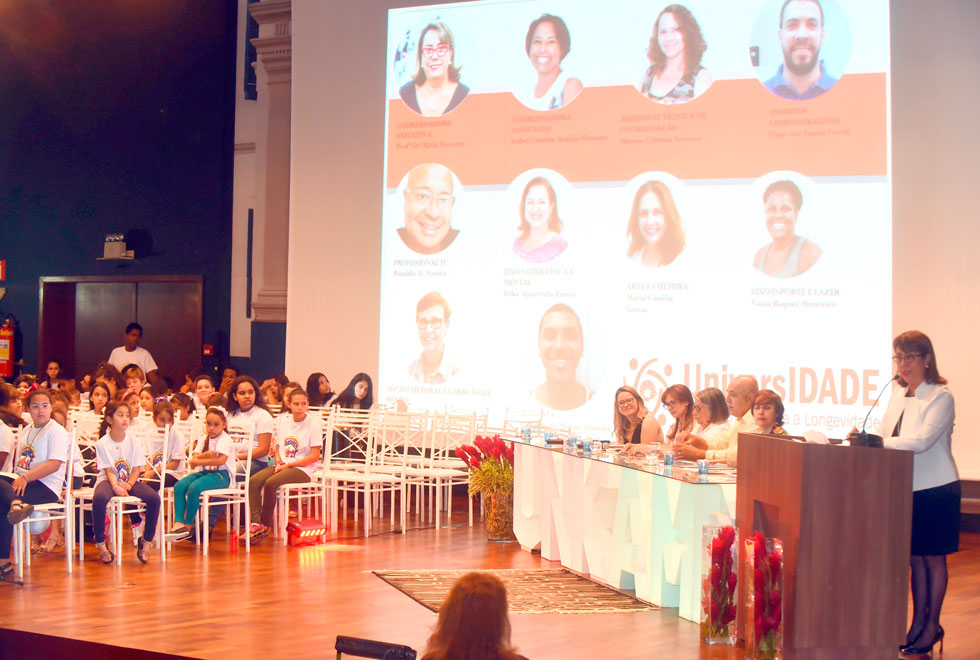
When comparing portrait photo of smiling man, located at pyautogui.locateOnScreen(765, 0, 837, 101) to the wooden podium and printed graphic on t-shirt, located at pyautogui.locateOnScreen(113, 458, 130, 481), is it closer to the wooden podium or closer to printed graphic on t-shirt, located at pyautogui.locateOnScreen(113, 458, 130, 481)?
the wooden podium

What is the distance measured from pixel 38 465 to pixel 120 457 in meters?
0.51

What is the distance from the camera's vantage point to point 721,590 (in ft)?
15.2

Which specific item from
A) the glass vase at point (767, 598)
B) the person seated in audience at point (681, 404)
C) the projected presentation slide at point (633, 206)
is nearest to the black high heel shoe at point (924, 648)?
the glass vase at point (767, 598)

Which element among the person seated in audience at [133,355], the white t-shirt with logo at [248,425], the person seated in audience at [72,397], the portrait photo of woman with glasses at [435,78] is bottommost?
the white t-shirt with logo at [248,425]

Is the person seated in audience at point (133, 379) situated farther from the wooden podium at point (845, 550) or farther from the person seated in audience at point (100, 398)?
the wooden podium at point (845, 550)

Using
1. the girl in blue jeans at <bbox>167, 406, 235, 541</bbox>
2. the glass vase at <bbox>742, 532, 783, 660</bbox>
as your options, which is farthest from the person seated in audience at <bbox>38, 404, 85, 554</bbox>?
the glass vase at <bbox>742, 532, 783, 660</bbox>

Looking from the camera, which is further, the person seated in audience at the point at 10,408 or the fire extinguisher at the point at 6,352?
the fire extinguisher at the point at 6,352

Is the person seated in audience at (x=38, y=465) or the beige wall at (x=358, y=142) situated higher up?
the beige wall at (x=358, y=142)

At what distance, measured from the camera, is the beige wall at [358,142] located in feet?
26.9

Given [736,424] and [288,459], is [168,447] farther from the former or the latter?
[736,424]

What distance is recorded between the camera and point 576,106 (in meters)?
9.12

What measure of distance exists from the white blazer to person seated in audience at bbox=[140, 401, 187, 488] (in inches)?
178

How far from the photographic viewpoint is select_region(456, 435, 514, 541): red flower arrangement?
24.1 ft

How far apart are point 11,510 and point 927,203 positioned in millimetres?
6805
